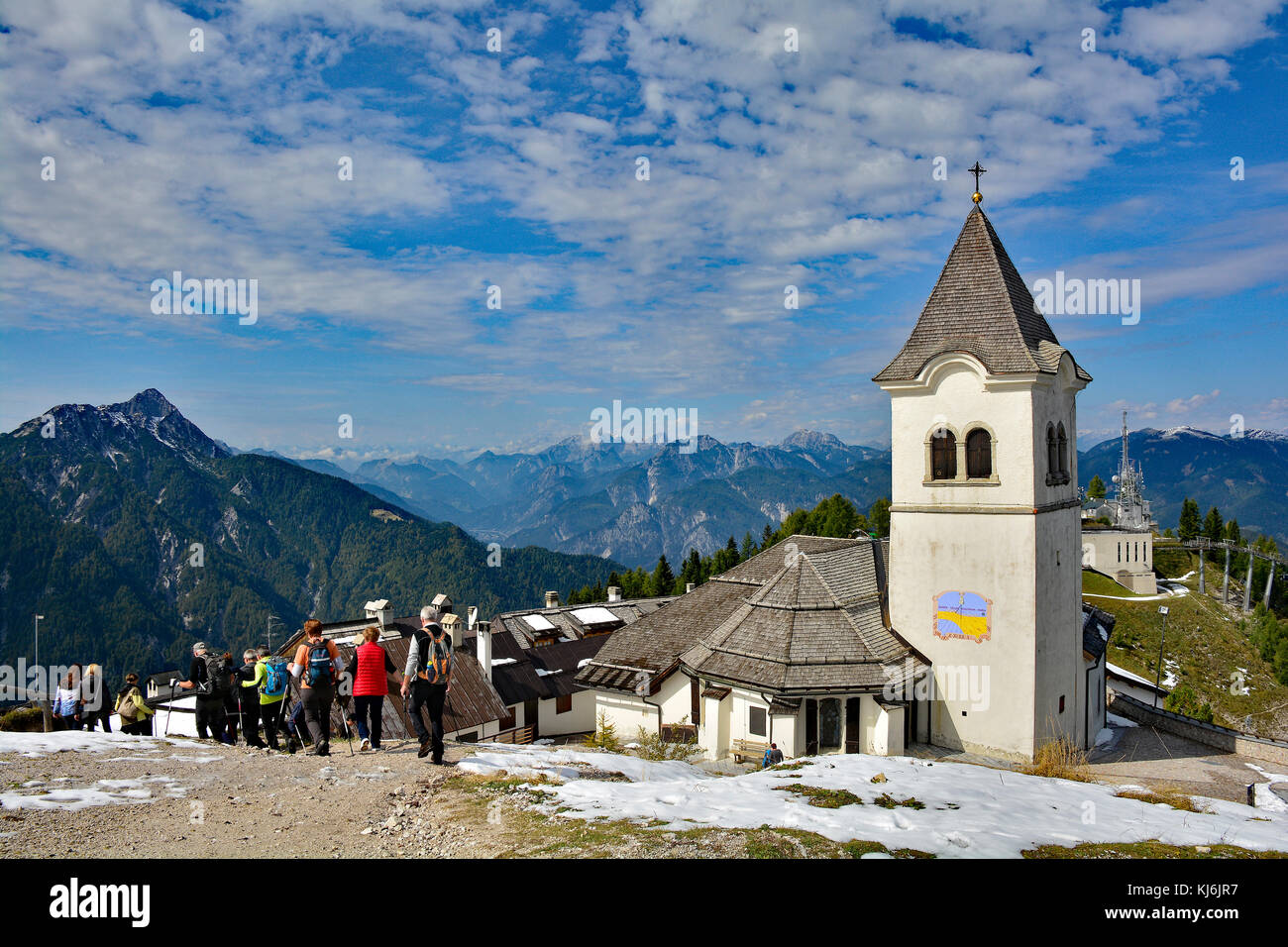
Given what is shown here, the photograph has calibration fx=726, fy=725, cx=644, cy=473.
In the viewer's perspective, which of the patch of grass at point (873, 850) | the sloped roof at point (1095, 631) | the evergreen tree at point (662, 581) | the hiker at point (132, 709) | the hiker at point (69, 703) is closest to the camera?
the patch of grass at point (873, 850)

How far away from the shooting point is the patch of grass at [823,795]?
12102 millimetres

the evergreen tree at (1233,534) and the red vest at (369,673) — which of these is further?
the evergreen tree at (1233,534)

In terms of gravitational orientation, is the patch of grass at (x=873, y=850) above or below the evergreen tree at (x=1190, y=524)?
above

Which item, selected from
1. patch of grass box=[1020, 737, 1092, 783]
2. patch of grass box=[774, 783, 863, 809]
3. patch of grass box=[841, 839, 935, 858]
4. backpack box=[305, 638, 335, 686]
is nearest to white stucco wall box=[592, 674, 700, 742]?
patch of grass box=[1020, 737, 1092, 783]

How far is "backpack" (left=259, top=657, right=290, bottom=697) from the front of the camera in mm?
15344

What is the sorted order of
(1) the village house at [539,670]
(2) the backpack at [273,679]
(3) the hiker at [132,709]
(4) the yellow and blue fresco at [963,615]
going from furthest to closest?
1. (1) the village house at [539,670]
2. (4) the yellow and blue fresco at [963,615]
3. (3) the hiker at [132,709]
4. (2) the backpack at [273,679]

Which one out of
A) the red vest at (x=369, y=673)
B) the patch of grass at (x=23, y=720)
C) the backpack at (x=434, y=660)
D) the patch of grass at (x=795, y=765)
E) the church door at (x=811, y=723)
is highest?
the backpack at (x=434, y=660)

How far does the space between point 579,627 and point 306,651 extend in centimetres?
4282

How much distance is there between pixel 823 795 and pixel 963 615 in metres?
13.9

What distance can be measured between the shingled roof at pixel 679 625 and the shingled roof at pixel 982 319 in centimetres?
961

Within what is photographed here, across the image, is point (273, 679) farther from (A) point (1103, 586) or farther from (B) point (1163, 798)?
(A) point (1103, 586)

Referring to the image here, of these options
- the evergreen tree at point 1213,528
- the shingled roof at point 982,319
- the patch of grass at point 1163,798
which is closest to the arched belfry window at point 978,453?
the shingled roof at point 982,319

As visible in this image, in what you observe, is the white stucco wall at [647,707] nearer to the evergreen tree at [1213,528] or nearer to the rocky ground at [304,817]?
the rocky ground at [304,817]
